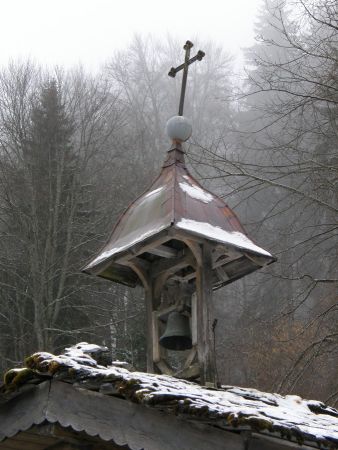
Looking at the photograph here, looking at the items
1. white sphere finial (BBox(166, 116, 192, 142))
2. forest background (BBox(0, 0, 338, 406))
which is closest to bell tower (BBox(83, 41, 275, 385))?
white sphere finial (BBox(166, 116, 192, 142))

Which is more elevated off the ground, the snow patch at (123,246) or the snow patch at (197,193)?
the snow patch at (197,193)

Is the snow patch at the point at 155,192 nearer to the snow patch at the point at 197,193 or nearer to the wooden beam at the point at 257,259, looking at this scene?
the snow patch at the point at 197,193

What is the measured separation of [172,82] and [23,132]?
48.4ft

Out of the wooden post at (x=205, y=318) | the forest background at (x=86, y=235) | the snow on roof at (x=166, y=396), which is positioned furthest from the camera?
the forest background at (x=86, y=235)

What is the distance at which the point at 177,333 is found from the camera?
5.62 m

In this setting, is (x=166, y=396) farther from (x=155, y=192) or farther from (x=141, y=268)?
(x=155, y=192)

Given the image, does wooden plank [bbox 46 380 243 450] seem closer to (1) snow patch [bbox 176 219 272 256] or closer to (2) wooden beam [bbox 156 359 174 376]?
(1) snow patch [bbox 176 219 272 256]

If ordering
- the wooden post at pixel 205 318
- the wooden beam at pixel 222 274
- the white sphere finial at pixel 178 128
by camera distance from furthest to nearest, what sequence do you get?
the white sphere finial at pixel 178 128, the wooden beam at pixel 222 274, the wooden post at pixel 205 318

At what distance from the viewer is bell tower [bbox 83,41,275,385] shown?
535 centimetres

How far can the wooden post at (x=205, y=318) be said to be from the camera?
5184 mm

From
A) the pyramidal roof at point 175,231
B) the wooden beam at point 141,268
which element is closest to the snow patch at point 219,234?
the pyramidal roof at point 175,231

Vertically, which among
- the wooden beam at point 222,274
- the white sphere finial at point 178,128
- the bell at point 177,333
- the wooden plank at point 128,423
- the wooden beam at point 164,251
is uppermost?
the white sphere finial at point 178,128

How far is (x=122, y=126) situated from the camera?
21531 millimetres

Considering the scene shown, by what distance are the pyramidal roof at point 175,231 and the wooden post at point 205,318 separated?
17cm
